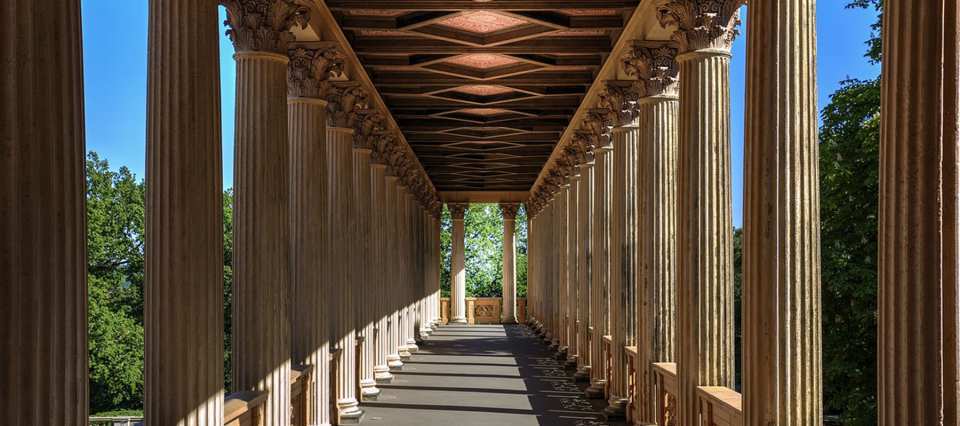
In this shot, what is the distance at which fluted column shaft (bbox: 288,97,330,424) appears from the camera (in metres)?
18.4

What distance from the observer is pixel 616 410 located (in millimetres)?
22781

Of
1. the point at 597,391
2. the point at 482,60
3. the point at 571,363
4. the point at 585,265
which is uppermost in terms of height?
the point at 482,60

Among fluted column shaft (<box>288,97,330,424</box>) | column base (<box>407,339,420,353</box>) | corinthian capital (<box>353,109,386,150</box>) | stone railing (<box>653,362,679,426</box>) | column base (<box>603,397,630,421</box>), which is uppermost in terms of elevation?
corinthian capital (<box>353,109,386,150</box>)

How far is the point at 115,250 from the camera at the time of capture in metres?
57.5

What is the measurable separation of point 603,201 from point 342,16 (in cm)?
941

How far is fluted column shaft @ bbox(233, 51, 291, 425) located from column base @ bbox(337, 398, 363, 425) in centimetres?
751

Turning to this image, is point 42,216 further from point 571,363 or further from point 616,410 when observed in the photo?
point 571,363

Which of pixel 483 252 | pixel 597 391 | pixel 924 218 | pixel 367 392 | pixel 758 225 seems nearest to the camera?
pixel 924 218

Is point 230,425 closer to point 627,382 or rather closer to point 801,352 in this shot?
point 801,352

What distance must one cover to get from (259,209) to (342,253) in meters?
7.73

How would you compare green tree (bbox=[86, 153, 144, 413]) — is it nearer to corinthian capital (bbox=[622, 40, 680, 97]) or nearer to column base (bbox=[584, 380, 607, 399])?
column base (bbox=[584, 380, 607, 399])

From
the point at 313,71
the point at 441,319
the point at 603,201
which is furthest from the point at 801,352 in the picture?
the point at 441,319

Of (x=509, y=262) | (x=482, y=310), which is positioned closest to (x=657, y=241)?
(x=509, y=262)

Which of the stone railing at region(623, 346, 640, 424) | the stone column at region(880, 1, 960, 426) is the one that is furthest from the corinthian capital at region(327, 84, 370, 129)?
the stone column at region(880, 1, 960, 426)
